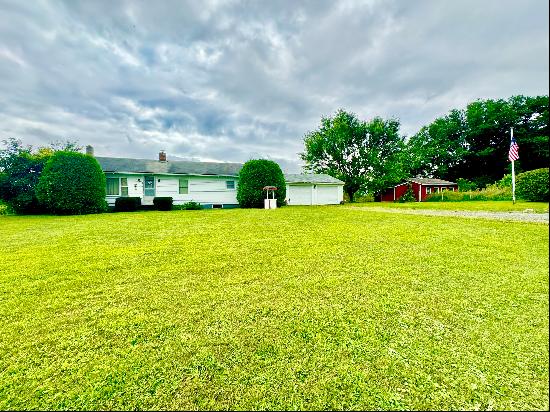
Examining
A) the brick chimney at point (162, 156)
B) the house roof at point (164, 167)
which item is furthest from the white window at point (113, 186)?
the brick chimney at point (162, 156)

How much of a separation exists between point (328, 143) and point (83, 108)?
24453 mm

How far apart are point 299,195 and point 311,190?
135 centimetres

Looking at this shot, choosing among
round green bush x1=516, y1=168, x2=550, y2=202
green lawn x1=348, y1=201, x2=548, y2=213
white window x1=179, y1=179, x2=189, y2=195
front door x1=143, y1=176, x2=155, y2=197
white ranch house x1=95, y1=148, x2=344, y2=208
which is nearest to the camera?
round green bush x1=516, y1=168, x2=550, y2=202

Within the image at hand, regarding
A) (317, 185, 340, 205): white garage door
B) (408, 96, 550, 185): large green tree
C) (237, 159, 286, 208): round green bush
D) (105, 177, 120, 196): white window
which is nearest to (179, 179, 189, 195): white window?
(105, 177, 120, 196): white window

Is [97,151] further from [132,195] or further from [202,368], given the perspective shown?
[202,368]

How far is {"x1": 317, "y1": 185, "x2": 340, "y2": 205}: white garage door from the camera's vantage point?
26.4 m

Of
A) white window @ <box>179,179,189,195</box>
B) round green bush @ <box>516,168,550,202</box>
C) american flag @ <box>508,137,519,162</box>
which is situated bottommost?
round green bush @ <box>516,168,550,202</box>

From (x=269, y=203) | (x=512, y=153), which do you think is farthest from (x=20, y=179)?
(x=512, y=153)

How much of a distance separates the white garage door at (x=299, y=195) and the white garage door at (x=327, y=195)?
1125mm

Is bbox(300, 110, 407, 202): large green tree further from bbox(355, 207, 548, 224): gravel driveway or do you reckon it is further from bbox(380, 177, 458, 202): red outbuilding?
bbox(355, 207, 548, 224): gravel driveway

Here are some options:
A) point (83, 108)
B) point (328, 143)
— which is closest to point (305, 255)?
point (83, 108)

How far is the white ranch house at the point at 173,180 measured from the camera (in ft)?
60.8

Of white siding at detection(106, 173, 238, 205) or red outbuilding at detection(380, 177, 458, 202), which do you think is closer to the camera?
white siding at detection(106, 173, 238, 205)

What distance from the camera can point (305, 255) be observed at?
4984mm
